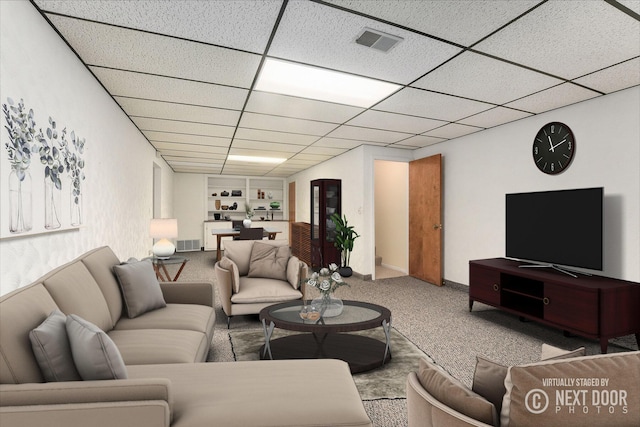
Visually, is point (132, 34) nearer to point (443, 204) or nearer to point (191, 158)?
point (443, 204)

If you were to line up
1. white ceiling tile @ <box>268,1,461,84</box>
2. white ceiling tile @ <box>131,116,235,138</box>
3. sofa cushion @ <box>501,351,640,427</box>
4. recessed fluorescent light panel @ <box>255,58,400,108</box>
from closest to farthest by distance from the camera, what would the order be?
sofa cushion @ <box>501,351,640,427</box> < white ceiling tile @ <box>268,1,461,84</box> < recessed fluorescent light panel @ <box>255,58,400,108</box> < white ceiling tile @ <box>131,116,235,138</box>

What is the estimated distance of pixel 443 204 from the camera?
5.50 metres

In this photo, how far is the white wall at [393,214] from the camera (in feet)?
21.5

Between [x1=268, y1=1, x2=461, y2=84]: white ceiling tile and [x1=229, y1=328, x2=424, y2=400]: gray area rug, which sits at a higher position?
[x1=268, y1=1, x2=461, y2=84]: white ceiling tile

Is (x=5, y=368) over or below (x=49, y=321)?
below

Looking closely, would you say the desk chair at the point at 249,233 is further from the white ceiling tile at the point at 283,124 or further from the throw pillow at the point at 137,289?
the throw pillow at the point at 137,289

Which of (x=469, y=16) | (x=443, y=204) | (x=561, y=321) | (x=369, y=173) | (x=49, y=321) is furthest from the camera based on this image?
(x=369, y=173)

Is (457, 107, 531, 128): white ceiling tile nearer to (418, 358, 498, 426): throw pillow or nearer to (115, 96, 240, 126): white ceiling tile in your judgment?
(115, 96, 240, 126): white ceiling tile

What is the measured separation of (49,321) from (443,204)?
206 inches

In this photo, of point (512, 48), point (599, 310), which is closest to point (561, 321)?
point (599, 310)

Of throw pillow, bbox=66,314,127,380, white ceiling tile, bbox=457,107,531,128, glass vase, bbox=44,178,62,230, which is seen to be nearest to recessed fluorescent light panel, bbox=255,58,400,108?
white ceiling tile, bbox=457,107,531,128

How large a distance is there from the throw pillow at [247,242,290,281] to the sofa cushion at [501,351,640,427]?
10.6ft

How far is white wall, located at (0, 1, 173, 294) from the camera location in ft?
5.86

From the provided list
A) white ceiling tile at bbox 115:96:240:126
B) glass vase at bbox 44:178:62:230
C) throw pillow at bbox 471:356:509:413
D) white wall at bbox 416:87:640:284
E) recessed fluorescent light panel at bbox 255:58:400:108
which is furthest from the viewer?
white ceiling tile at bbox 115:96:240:126
